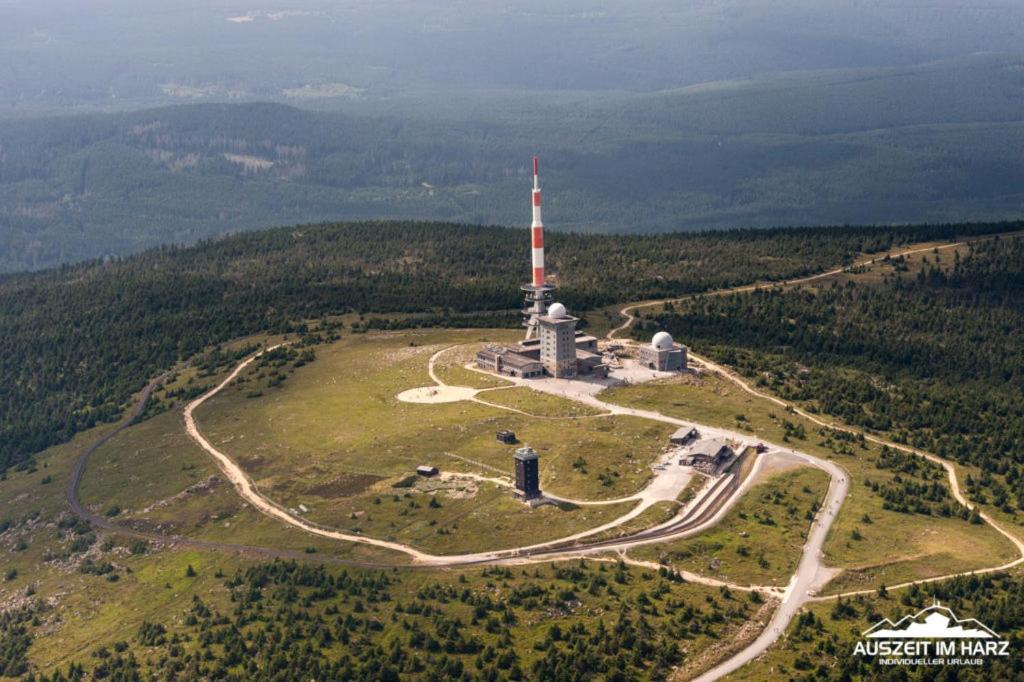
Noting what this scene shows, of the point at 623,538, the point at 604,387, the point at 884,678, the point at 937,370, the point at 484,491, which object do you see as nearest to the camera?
the point at 884,678

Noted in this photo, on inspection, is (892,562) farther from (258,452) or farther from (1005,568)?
(258,452)

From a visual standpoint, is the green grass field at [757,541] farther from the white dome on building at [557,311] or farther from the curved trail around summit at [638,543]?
the white dome on building at [557,311]

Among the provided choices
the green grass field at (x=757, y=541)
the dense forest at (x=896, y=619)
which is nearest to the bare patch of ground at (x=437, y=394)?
the green grass field at (x=757, y=541)

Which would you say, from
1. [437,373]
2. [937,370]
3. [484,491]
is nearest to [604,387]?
[437,373]

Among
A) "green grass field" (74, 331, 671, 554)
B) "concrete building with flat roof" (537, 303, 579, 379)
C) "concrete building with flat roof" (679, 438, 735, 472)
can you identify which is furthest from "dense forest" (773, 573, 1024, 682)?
"concrete building with flat roof" (537, 303, 579, 379)

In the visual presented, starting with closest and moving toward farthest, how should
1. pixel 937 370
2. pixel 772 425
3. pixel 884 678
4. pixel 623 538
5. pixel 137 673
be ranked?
pixel 884 678 < pixel 137 673 < pixel 623 538 < pixel 772 425 < pixel 937 370

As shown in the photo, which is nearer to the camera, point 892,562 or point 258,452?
point 892,562

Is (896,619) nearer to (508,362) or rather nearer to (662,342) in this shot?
(662,342)
